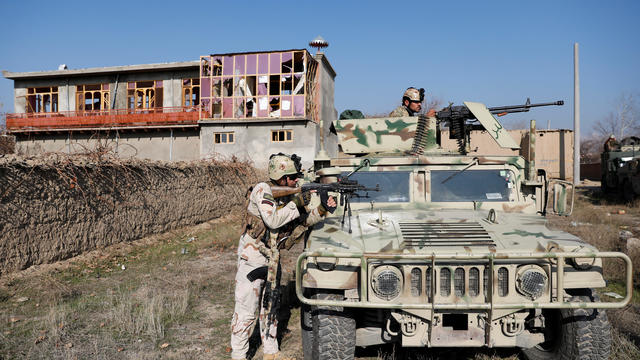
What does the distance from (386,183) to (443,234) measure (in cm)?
106

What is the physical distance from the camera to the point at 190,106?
21.2m

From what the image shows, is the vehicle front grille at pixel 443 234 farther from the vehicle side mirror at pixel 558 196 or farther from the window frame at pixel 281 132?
the window frame at pixel 281 132

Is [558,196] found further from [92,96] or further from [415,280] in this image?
[92,96]

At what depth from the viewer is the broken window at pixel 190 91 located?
21.9m

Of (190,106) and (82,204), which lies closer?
(82,204)

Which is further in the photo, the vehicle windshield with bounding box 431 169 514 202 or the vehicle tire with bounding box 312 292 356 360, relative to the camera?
the vehicle windshield with bounding box 431 169 514 202

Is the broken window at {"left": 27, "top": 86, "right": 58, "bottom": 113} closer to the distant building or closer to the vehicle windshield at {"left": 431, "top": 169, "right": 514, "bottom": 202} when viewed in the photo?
the distant building

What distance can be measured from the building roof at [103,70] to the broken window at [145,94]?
2.42 ft

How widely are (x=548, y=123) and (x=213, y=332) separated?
6280 centimetres

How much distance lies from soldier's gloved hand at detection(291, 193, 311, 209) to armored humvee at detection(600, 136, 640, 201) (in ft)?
49.2

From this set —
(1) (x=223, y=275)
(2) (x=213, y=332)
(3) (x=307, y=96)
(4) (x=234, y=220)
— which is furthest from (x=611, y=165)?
(2) (x=213, y=332)

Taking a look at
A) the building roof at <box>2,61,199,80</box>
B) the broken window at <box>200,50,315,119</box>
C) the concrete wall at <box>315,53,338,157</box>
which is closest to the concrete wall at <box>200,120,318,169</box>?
the broken window at <box>200,50,315,119</box>

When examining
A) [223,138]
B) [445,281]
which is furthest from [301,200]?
[223,138]

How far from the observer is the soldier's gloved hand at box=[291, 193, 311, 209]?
3623 millimetres
